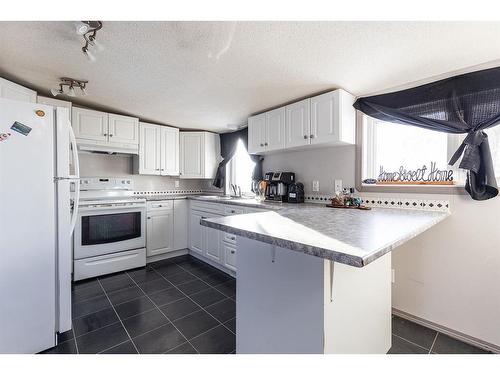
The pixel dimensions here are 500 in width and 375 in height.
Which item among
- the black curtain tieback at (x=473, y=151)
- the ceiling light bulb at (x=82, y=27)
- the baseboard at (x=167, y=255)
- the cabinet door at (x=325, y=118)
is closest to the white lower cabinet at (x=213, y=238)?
the baseboard at (x=167, y=255)

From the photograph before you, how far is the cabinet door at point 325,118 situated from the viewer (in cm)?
211

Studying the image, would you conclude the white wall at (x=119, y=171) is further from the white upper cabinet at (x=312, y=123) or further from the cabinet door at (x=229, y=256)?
the white upper cabinet at (x=312, y=123)

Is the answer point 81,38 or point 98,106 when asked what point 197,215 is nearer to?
point 98,106

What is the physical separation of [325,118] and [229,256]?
6.19 ft

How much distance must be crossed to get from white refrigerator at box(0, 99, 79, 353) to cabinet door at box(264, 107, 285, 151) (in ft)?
6.18

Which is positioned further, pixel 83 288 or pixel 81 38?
pixel 83 288

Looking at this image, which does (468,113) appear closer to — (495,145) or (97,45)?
(495,145)

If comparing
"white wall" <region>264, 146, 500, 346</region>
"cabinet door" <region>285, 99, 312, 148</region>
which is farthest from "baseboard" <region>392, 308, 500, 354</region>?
"cabinet door" <region>285, 99, 312, 148</region>

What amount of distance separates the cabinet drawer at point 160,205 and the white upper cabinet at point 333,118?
7.49ft

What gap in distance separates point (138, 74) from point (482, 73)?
2.64 m

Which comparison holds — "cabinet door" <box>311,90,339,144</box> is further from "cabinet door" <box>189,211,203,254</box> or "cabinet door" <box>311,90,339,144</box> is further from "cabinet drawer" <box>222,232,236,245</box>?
"cabinet door" <box>189,211,203,254</box>

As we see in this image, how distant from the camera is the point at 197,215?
3.39 meters

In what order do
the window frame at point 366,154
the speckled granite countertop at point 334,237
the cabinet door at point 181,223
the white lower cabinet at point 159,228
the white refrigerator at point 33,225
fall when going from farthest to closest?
the cabinet door at point 181,223 < the white lower cabinet at point 159,228 < the window frame at point 366,154 < the white refrigerator at point 33,225 < the speckled granite countertop at point 334,237
